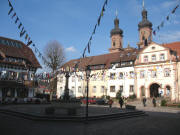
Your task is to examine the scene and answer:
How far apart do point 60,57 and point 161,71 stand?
20700 mm

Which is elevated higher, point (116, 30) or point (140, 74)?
point (116, 30)

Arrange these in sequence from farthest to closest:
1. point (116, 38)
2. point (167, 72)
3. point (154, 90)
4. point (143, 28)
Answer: point (116, 38)
point (143, 28)
point (154, 90)
point (167, 72)

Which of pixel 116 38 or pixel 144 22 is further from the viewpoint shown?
pixel 116 38

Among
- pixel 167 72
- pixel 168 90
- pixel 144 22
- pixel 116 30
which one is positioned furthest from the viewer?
pixel 116 30

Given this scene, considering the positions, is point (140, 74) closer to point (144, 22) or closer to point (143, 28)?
point (143, 28)

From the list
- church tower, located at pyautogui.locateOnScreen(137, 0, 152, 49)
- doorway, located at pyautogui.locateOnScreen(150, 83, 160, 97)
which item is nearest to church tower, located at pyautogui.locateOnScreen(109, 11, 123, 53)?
church tower, located at pyautogui.locateOnScreen(137, 0, 152, 49)

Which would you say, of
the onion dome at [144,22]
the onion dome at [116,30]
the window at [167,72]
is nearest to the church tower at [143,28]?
the onion dome at [144,22]

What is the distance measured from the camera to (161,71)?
36.6 meters

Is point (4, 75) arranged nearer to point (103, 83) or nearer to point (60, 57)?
point (60, 57)

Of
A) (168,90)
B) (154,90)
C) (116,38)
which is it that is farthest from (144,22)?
(168,90)

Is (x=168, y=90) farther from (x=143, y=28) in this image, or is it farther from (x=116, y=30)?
(x=116, y=30)

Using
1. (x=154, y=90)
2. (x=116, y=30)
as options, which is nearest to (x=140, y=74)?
(x=154, y=90)

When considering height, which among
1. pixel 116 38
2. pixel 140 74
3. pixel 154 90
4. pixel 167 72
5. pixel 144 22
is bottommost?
pixel 154 90

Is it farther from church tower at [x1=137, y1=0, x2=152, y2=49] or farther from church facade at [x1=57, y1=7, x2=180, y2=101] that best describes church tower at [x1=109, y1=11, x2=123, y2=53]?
church facade at [x1=57, y1=7, x2=180, y2=101]
